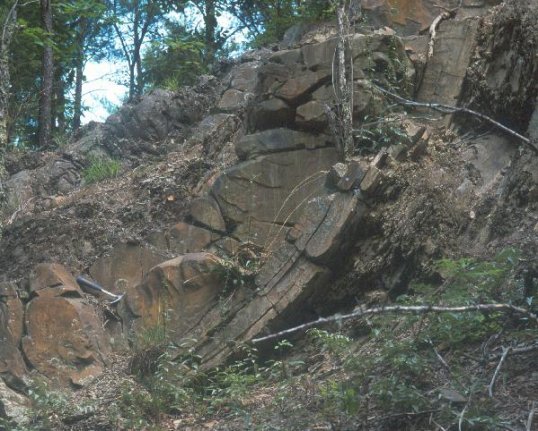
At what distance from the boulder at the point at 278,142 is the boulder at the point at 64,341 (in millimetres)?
2422

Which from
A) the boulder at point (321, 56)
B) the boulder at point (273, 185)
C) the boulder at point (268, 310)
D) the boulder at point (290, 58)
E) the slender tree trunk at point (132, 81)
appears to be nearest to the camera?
the boulder at point (268, 310)

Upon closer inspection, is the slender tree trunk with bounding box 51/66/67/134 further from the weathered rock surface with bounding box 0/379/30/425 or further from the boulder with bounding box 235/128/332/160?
the weathered rock surface with bounding box 0/379/30/425

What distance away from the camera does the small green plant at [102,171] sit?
12086 mm

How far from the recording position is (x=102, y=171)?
39.8 feet

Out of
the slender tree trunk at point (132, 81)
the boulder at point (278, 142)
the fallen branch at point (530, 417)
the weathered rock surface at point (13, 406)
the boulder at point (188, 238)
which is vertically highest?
the slender tree trunk at point (132, 81)

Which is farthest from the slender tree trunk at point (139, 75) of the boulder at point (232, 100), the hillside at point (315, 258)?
the hillside at point (315, 258)

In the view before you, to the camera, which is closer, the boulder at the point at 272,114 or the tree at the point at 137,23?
the boulder at the point at 272,114

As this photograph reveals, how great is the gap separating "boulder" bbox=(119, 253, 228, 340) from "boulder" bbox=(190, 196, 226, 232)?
0.60 m

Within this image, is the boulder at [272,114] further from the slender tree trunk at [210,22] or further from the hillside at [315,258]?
the slender tree trunk at [210,22]

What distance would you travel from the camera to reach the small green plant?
12086mm

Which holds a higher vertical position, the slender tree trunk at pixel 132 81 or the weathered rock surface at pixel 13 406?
the slender tree trunk at pixel 132 81

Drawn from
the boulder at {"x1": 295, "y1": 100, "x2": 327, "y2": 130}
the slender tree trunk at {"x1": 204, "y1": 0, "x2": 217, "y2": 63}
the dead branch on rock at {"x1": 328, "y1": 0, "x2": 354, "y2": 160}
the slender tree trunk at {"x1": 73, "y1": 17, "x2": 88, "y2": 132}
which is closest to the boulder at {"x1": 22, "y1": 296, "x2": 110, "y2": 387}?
the boulder at {"x1": 295, "y1": 100, "x2": 327, "y2": 130}

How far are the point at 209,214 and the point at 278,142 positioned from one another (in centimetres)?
109

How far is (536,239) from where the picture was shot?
22.2ft
